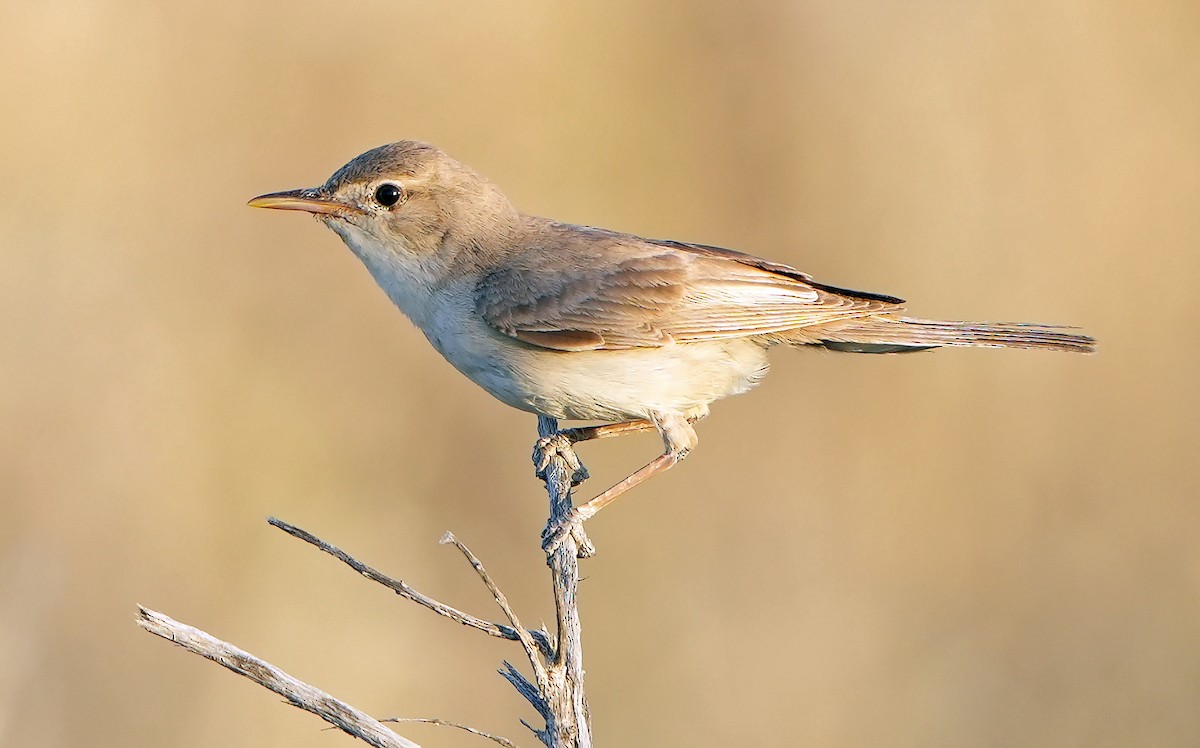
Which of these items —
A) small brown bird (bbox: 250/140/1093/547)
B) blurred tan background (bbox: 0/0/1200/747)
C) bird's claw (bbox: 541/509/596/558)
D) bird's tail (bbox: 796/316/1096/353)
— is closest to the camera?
bird's claw (bbox: 541/509/596/558)

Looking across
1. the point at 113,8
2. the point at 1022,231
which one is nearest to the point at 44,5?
the point at 113,8

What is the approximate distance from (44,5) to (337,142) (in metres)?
2.11

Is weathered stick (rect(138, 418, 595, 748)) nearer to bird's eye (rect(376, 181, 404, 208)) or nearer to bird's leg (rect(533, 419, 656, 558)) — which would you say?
bird's leg (rect(533, 419, 656, 558))

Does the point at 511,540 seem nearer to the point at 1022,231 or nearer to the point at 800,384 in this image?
the point at 800,384

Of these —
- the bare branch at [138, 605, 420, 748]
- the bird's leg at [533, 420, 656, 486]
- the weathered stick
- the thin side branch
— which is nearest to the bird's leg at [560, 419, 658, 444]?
the bird's leg at [533, 420, 656, 486]

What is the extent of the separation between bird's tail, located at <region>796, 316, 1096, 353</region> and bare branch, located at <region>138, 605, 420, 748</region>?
312 cm

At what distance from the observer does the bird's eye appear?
5992mm

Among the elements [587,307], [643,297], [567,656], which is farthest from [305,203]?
[567,656]

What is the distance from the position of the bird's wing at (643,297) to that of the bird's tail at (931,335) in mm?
110

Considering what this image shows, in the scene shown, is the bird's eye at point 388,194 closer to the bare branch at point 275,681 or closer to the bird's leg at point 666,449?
the bird's leg at point 666,449

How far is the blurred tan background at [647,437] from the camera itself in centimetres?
803

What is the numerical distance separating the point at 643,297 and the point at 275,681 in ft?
9.04

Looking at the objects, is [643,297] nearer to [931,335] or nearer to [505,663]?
[931,335]

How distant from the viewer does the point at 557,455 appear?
6039 millimetres
